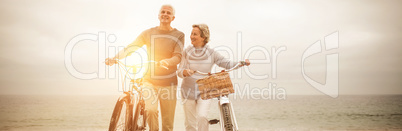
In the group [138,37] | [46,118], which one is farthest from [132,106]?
[46,118]

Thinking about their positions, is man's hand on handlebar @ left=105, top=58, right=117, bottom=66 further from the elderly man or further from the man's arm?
the man's arm

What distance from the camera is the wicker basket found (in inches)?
140

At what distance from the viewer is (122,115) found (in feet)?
13.2

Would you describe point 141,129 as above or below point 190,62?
below

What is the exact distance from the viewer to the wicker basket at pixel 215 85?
3561 mm

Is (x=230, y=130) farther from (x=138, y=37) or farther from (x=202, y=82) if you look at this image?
(x=138, y=37)

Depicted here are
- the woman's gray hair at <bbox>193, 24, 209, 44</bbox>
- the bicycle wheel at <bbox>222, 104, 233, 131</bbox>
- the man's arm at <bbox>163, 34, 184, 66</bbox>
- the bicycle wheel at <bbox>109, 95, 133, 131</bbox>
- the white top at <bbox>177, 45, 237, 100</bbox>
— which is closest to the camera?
the bicycle wheel at <bbox>222, 104, 233, 131</bbox>

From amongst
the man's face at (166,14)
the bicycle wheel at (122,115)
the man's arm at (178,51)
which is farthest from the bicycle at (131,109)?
the man's face at (166,14)

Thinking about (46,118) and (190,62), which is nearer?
(190,62)

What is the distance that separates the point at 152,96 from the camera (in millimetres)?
4668

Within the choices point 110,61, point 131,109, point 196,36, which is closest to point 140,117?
point 131,109

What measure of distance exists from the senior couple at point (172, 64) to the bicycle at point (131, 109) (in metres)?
0.13

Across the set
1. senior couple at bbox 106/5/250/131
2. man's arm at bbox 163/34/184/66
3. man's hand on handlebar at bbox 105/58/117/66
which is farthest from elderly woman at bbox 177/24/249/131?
man's hand on handlebar at bbox 105/58/117/66

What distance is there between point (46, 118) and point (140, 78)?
145 ft
